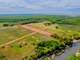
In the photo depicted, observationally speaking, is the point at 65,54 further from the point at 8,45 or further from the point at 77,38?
the point at 77,38

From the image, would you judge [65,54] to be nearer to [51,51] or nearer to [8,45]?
[51,51]

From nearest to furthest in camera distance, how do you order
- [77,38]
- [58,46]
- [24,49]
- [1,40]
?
[24,49] → [58,46] → [1,40] → [77,38]

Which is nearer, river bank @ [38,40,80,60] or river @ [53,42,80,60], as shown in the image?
river bank @ [38,40,80,60]

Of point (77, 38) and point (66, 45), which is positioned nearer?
point (66, 45)

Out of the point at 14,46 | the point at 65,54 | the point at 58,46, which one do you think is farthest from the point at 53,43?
the point at 14,46

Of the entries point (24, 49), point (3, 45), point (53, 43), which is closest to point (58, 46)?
point (53, 43)

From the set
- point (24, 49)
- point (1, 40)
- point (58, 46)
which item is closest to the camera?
point (24, 49)

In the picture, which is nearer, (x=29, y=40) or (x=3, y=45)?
(x=3, y=45)

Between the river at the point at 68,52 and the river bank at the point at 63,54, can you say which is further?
the river at the point at 68,52

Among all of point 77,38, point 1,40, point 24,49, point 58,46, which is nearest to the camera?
point 24,49

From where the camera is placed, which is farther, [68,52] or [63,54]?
[68,52]
